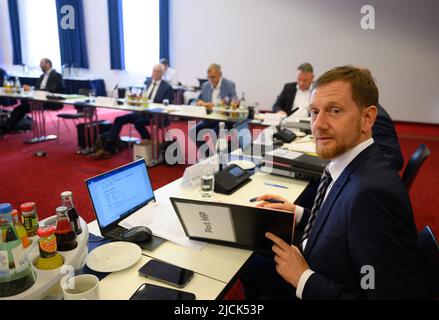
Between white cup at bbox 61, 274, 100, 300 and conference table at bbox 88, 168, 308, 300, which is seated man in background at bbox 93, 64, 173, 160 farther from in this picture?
white cup at bbox 61, 274, 100, 300

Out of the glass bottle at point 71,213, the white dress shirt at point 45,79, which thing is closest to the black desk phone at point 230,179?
the glass bottle at point 71,213

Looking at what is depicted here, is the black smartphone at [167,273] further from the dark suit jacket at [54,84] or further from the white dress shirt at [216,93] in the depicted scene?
the dark suit jacket at [54,84]

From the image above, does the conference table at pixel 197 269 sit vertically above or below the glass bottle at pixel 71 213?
below

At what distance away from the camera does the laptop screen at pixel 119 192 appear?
1.29 m

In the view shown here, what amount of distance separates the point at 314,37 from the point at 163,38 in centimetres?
355

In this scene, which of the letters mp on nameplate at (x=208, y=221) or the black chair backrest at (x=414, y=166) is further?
the black chair backrest at (x=414, y=166)

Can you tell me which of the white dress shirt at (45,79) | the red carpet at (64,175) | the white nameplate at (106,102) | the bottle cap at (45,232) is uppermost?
the white dress shirt at (45,79)

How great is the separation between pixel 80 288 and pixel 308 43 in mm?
7443

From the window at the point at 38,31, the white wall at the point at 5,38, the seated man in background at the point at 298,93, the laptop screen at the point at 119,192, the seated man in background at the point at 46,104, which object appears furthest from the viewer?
the white wall at the point at 5,38

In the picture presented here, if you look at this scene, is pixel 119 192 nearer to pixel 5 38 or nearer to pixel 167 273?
pixel 167 273

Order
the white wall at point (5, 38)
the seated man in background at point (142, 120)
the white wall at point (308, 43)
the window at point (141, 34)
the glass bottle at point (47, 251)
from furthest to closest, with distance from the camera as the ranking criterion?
1. the white wall at point (5, 38)
2. the window at point (141, 34)
3. the white wall at point (308, 43)
4. the seated man in background at point (142, 120)
5. the glass bottle at point (47, 251)

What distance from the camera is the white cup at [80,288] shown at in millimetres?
902

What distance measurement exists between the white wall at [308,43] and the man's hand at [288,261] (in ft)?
22.6
